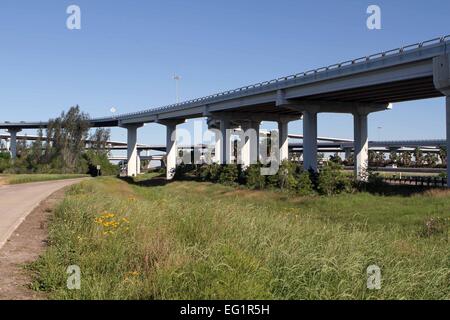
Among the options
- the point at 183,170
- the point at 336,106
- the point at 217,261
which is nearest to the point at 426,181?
the point at 336,106

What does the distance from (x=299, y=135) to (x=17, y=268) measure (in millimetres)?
181477

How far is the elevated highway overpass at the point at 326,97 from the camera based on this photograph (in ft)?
123

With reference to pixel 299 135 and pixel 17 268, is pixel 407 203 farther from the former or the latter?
pixel 299 135

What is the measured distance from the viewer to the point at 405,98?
51688mm

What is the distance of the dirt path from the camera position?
24.2 feet

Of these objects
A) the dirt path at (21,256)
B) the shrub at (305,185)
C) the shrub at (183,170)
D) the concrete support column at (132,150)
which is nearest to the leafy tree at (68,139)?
the concrete support column at (132,150)

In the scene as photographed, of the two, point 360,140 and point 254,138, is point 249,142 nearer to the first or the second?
point 254,138

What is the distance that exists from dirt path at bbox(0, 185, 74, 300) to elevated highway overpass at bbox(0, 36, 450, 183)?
30.1 m

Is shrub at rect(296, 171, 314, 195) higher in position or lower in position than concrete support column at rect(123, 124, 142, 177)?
lower

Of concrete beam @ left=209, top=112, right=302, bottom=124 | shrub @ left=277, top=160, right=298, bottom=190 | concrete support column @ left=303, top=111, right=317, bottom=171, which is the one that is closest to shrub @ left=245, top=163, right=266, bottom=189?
shrub @ left=277, top=160, right=298, bottom=190

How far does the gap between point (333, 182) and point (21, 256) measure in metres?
33.0

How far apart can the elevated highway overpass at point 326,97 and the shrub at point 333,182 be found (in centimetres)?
522

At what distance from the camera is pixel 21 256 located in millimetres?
10125

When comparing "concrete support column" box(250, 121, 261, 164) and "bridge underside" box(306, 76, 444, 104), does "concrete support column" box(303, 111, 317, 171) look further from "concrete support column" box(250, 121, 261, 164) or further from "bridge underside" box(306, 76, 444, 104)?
"concrete support column" box(250, 121, 261, 164)
